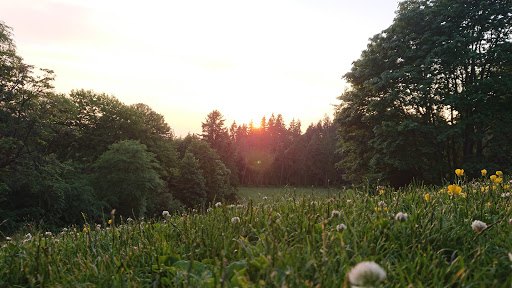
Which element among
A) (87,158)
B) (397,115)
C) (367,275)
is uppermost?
(397,115)

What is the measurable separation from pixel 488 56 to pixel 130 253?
76.0ft

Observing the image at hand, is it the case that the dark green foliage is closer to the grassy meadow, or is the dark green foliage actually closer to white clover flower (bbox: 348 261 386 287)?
the grassy meadow

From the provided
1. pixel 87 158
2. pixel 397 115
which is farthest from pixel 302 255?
pixel 87 158

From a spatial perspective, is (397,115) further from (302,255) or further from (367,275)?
(367,275)

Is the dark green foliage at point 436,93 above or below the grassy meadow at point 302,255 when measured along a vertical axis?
above

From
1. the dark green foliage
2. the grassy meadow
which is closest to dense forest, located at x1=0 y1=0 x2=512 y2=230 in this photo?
the dark green foliage

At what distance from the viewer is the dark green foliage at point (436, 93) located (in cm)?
1817

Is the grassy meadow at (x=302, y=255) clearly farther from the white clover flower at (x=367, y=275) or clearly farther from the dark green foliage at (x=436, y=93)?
the dark green foliage at (x=436, y=93)

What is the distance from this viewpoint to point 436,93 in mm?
18859

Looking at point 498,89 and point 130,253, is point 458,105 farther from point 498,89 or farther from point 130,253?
point 130,253

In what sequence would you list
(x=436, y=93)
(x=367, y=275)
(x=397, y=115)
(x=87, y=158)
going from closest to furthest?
(x=367, y=275)
(x=436, y=93)
(x=397, y=115)
(x=87, y=158)

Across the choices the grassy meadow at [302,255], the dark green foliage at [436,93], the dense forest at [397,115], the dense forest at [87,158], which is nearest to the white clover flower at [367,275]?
the grassy meadow at [302,255]

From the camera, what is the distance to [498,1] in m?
18.9

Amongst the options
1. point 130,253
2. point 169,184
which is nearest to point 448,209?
point 130,253
